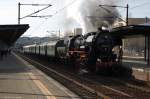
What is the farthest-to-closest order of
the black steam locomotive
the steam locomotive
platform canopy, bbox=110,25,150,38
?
the black steam locomotive → the steam locomotive → platform canopy, bbox=110,25,150,38

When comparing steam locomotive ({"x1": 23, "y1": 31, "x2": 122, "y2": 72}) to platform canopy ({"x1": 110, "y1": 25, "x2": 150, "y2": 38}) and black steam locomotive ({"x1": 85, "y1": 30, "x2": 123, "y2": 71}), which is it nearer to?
black steam locomotive ({"x1": 85, "y1": 30, "x2": 123, "y2": 71})

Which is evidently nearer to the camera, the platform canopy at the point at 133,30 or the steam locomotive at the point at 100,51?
the platform canopy at the point at 133,30

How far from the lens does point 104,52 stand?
31.1 meters

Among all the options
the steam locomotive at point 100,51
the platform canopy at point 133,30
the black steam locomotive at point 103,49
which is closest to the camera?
the platform canopy at point 133,30

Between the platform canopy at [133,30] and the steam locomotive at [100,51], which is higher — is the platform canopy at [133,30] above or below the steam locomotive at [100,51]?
above

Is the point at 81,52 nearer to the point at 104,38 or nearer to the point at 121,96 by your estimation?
the point at 104,38

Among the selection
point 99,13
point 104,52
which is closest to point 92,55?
point 104,52

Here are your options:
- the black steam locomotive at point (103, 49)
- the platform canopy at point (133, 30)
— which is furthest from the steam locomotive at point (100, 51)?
the platform canopy at point (133, 30)

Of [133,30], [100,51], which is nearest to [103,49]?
[100,51]

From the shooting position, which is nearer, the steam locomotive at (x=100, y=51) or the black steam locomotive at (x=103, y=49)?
the steam locomotive at (x=100, y=51)

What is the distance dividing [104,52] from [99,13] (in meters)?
27.2

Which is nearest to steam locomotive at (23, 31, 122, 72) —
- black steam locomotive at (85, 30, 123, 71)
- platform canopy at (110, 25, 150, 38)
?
black steam locomotive at (85, 30, 123, 71)

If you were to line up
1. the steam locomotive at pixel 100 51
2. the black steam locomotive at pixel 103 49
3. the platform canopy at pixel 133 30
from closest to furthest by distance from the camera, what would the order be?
the platform canopy at pixel 133 30
the steam locomotive at pixel 100 51
the black steam locomotive at pixel 103 49

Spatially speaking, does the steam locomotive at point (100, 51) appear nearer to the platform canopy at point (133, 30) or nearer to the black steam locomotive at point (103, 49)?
the black steam locomotive at point (103, 49)
